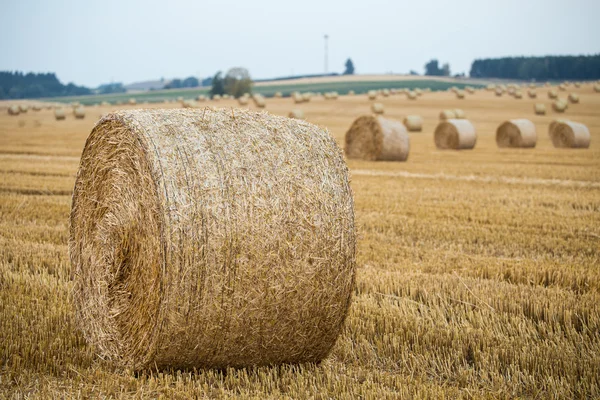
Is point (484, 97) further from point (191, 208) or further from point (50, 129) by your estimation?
point (191, 208)

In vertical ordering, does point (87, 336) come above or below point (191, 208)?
below

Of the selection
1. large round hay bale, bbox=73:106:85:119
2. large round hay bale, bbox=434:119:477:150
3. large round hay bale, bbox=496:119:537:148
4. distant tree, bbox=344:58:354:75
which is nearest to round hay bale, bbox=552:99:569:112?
large round hay bale, bbox=496:119:537:148

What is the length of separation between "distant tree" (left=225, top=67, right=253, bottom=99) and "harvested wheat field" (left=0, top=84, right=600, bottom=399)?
5390cm

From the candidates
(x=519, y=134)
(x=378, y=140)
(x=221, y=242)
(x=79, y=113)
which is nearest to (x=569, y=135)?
(x=519, y=134)

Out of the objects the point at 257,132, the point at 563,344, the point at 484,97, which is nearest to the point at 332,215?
the point at 257,132

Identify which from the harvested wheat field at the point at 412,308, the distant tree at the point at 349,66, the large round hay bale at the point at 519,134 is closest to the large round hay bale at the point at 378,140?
the harvested wheat field at the point at 412,308

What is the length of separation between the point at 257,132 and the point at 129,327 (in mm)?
1553

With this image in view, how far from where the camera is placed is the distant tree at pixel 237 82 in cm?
6656

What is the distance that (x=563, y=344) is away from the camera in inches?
198

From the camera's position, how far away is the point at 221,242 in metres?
4.37

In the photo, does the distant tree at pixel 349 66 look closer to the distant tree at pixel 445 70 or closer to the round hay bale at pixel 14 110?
the distant tree at pixel 445 70

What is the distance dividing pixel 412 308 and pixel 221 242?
2.23 metres

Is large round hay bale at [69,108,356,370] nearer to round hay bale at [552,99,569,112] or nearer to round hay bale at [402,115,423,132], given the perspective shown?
round hay bale at [402,115,423,132]

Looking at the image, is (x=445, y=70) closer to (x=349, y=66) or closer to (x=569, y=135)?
(x=349, y=66)
